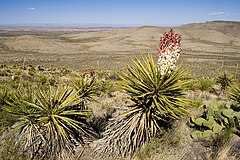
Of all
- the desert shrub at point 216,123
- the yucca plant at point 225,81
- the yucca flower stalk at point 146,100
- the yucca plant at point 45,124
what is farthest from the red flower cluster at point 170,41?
the yucca plant at point 225,81

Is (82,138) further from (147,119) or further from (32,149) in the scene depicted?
(147,119)

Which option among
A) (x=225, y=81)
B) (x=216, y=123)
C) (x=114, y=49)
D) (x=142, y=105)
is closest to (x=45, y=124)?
(x=142, y=105)

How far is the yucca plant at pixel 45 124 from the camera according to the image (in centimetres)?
454

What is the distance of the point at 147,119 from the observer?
4.57 meters

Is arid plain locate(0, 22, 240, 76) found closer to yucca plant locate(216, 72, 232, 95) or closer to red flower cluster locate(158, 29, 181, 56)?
yucca plant locate(216, 72, 232, 95)

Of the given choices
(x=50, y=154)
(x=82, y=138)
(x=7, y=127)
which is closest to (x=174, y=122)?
(x=82, y=138)

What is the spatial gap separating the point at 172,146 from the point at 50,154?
2450 millimetres

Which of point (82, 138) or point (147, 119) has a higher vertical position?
point (147, 119)

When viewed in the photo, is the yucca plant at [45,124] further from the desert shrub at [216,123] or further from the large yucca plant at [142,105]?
the desert shrub at [216,123]

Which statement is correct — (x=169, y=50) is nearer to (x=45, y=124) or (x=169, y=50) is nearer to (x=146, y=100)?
(x=146, y=100)

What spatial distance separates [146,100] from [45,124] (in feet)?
6.36

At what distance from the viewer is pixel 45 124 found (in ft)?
15.1

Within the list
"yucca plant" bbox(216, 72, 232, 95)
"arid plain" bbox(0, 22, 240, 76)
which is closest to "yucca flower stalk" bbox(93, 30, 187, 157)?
"yucca plant" bbox(216, 72, 232, 95)

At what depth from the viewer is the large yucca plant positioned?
4.27 m
